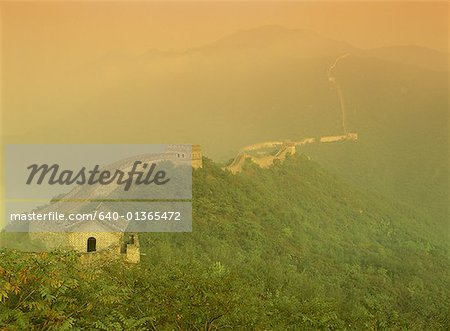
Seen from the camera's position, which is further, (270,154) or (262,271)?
(270,154)

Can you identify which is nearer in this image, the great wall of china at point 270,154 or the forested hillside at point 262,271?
the forested hillside at point 262,271

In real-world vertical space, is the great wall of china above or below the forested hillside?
above

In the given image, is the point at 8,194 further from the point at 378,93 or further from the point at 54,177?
the point at 378,93

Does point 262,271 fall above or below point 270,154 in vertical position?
below

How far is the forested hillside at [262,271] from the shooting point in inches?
277

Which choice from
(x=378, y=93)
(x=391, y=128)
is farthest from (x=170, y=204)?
(x=378, y=93)

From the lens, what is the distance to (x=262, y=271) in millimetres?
17891

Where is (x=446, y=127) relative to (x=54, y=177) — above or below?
above

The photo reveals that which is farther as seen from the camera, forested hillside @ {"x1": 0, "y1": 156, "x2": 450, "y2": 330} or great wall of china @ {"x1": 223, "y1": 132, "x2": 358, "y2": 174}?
great wall of china @ {"x1": 223, "y1": 132, "x2": 358, "y2": 174}

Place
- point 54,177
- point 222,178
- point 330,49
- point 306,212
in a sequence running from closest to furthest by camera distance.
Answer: point 54,177
point 222,178
point 306,212
point 330,49

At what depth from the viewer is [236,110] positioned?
78250 mm

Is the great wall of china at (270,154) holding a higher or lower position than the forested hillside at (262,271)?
higher

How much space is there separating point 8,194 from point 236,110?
41.5 m

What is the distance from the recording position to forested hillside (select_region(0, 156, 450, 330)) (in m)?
7.03
